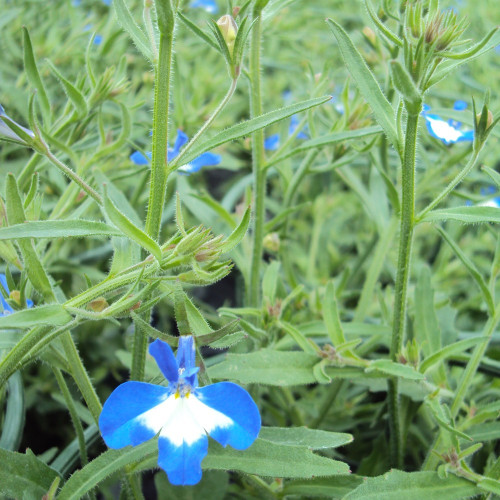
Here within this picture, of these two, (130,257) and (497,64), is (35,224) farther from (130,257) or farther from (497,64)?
(497,64)

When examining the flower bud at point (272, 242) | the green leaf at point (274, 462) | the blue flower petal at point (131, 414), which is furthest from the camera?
the flower bud at point (272, 242)

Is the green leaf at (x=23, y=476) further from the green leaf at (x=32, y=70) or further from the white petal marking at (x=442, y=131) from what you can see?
the white petal marking at (x=442, y=131)

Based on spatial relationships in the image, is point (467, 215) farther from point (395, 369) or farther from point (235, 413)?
point (235, 413)

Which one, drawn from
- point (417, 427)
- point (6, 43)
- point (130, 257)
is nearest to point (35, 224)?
point (130, 257)

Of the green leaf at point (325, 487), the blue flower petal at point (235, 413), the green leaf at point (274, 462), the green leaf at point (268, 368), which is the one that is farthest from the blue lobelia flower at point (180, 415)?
the green leaf at point (325, 487)

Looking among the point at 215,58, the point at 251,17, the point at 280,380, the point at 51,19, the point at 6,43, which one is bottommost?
the point at 280,380

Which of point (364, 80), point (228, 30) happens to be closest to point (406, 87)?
point (364, 80)
